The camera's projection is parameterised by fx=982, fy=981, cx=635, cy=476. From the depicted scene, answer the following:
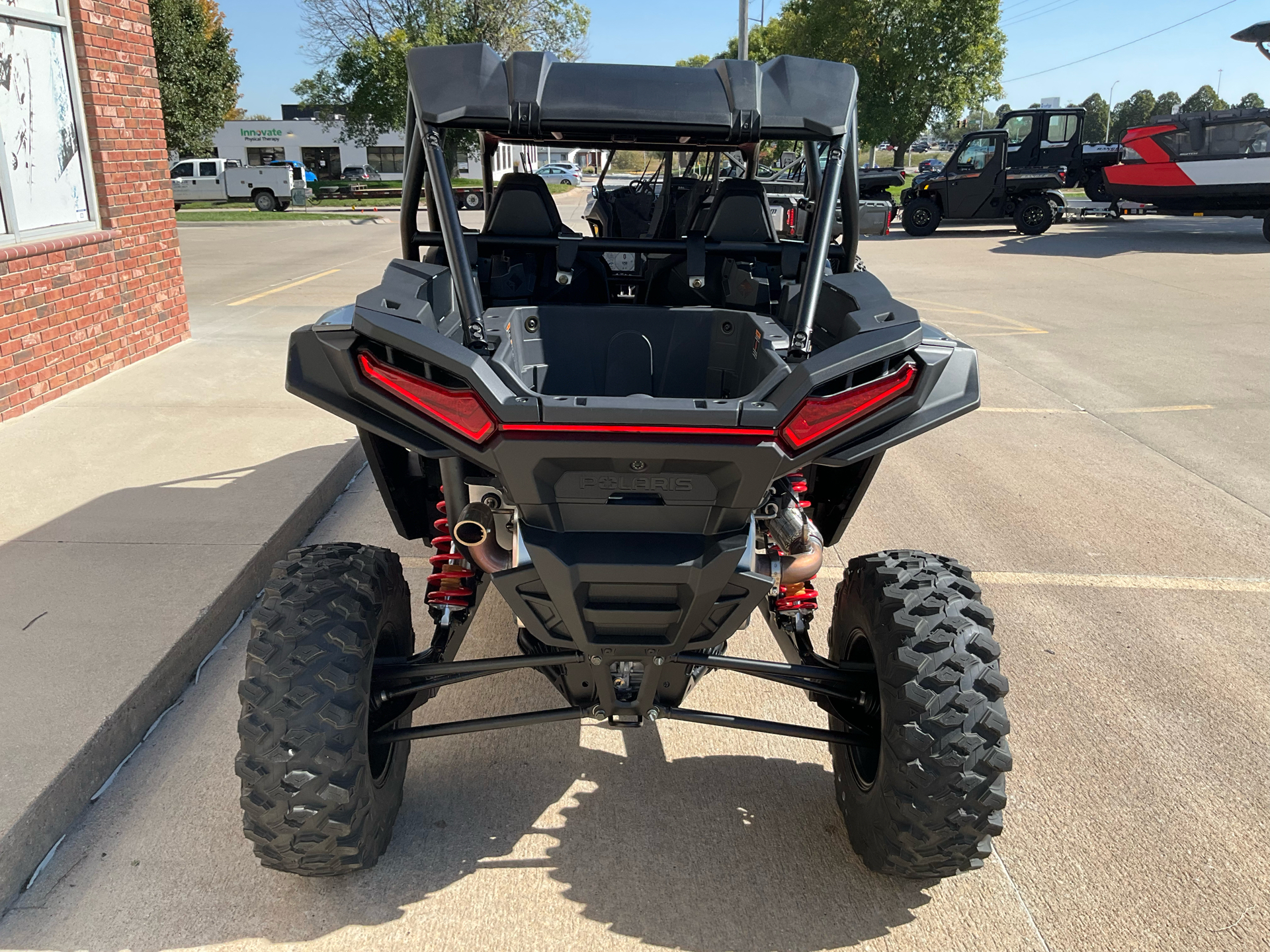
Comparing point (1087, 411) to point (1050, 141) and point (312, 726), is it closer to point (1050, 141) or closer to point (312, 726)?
point (312, 726)

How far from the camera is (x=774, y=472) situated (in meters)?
2.05

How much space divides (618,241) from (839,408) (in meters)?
1.59

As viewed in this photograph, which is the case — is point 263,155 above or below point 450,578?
above

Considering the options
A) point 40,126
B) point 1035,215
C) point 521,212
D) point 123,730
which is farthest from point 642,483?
point 1035,215

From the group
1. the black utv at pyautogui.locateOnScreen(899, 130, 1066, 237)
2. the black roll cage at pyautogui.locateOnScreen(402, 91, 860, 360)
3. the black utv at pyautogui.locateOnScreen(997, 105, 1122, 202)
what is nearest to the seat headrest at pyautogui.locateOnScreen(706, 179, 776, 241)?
the black roll cage at pyautogui.locateOnScreen(402, 91, 860, 360)

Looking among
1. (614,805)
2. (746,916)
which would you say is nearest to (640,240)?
(614,805)

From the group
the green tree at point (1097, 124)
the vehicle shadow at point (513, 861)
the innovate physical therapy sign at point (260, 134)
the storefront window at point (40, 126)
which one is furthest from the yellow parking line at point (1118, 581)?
the green tree at point (1097, 124)

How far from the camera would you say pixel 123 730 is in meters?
3.04

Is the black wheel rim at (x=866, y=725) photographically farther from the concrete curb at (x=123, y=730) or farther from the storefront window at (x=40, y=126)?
the storefront window at (x=40, y=126)

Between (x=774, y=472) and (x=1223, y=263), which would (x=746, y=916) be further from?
(x=1223, y=263)

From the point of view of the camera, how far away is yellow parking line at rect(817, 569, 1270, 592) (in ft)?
14.4

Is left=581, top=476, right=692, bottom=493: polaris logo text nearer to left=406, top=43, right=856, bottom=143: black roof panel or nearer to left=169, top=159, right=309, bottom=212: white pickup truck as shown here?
left=406, top=43, right=856, bottom=143: black roof panel

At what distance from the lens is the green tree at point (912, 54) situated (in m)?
38.0

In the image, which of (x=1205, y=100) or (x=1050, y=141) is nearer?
(x=1050, y=141)
